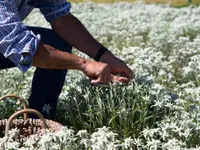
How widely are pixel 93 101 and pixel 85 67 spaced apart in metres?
0.48

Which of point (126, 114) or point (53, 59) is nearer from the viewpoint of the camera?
point (53, 59)

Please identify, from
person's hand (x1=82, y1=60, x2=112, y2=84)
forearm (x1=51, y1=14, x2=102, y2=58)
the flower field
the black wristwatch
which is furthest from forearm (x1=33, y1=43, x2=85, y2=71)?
forearm (x1=51, y1=14, x2=102, y2=58)

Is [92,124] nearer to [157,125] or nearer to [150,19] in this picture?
[157,125]

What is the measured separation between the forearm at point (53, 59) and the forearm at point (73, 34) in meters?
0.67

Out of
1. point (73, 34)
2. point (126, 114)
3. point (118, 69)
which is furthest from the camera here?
point (73, 34)

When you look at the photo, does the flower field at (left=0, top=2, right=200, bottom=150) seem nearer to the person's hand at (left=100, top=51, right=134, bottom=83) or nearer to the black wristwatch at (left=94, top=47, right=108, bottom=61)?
the person's hand at (left=100, top=51, right=134, bottom=83)

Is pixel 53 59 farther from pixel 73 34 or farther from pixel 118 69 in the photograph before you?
pixel 73 34

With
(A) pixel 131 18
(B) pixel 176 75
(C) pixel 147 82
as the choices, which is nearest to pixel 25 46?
(C) pixel 147 82

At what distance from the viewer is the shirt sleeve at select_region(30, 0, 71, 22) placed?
13.5 ft

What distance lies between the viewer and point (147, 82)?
4086 millimetres

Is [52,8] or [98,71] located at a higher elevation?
[52,8]

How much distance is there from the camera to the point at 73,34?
4.21m

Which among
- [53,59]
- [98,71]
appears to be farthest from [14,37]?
[98,71]

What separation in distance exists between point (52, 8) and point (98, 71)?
0.91 m
